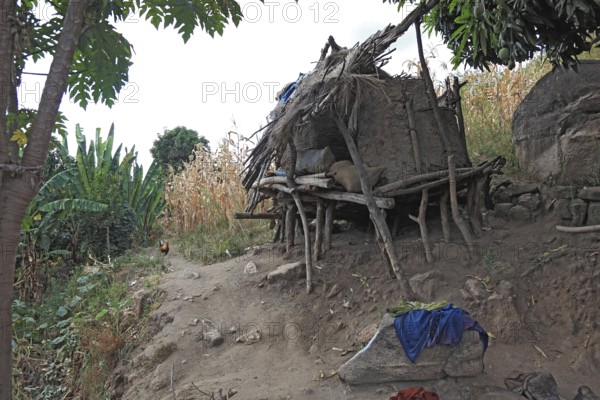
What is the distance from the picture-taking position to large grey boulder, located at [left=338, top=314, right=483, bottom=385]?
4504 mm

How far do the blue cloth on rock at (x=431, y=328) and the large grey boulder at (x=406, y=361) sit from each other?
6 centimetres

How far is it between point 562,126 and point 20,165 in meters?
Result: 6.21

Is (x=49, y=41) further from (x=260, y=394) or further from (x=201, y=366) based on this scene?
(x=201, y=366)

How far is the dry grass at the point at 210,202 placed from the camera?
10596mm

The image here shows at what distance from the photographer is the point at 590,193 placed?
19.0 ft

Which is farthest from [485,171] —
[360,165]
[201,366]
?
[201,366]

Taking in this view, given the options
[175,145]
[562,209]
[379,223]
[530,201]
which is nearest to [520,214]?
[530,201]

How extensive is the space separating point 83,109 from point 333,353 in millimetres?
3390

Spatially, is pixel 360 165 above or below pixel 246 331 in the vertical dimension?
above

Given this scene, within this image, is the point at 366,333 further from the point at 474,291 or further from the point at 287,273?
the point at 287,273

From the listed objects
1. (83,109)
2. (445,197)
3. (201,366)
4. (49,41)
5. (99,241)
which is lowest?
(201,366)

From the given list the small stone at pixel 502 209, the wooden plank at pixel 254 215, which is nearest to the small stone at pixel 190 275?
the wooden plank at pixel 254 215

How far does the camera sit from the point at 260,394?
490cm

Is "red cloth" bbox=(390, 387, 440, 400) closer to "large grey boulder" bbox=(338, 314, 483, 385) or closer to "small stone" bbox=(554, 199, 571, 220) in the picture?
"large grey boulder" bbox=(338, 314, 483, 385)
